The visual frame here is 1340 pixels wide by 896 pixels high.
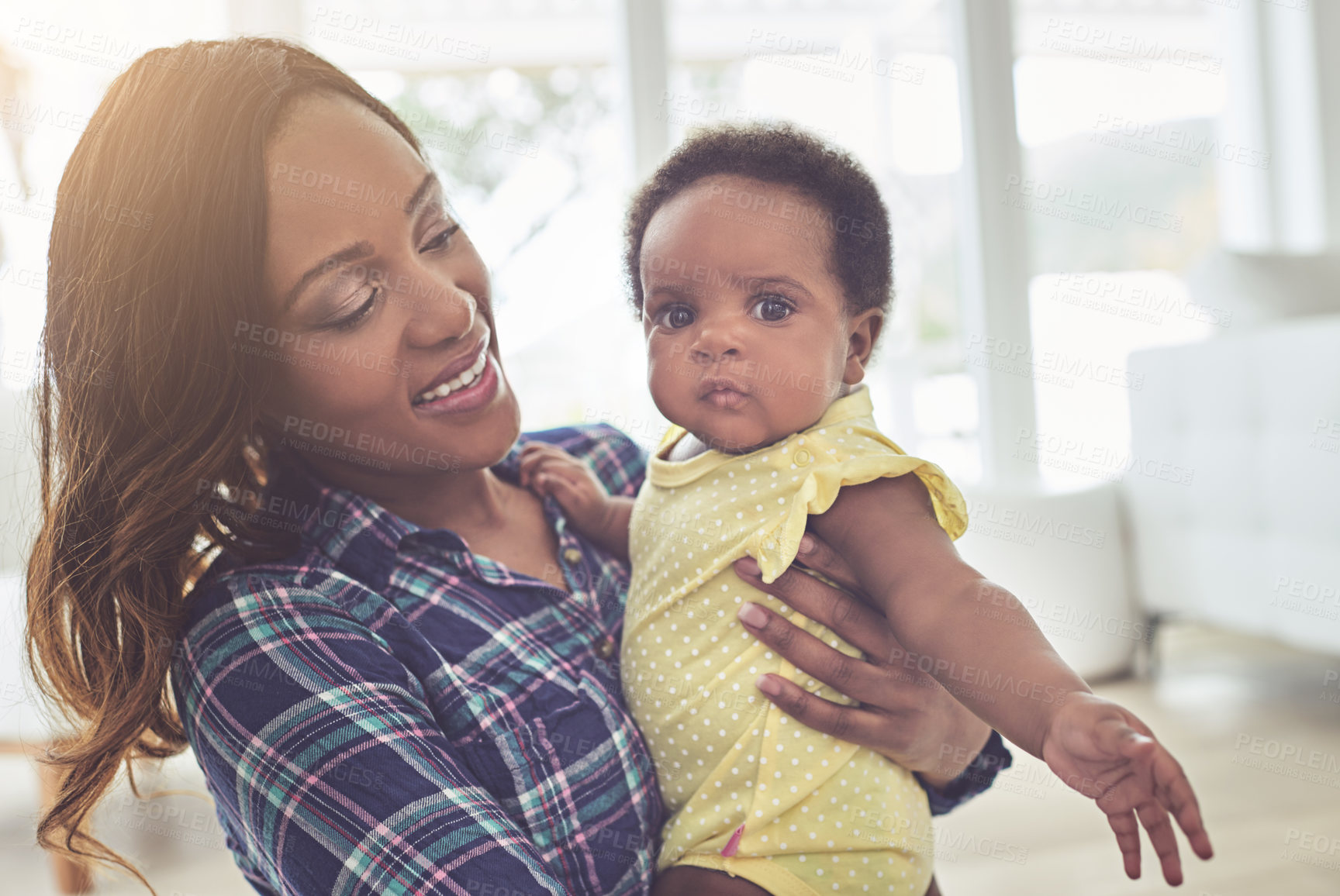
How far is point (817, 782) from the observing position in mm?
938

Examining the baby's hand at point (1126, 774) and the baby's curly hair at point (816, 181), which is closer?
the baby's hand at point (1126, 774)

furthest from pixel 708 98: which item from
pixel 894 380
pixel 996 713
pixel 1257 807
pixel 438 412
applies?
pixel 996 713

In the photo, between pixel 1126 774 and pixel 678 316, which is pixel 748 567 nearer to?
pixel 678 316

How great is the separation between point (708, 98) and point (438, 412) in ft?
10.0

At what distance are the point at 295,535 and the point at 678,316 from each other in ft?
1.48

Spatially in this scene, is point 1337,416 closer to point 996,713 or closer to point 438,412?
point 996,713

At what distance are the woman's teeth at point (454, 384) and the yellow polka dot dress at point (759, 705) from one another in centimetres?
24

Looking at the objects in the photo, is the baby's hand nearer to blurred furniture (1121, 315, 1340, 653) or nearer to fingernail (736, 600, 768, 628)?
fingernail (736, 600, 768, 628)

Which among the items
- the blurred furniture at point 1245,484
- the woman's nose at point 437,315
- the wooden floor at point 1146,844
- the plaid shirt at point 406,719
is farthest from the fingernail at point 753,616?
the blurred furniture at point 1245,484

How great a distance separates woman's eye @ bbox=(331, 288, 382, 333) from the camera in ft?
3.05

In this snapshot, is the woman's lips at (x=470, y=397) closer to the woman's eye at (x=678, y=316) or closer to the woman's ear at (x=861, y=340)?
the woman's eye at (x=678, y=316)

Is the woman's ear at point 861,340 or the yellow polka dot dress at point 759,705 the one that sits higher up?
the woman's ear at point 861,340

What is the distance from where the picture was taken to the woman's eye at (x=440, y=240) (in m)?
0.99

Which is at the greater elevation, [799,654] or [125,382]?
[125,382]
